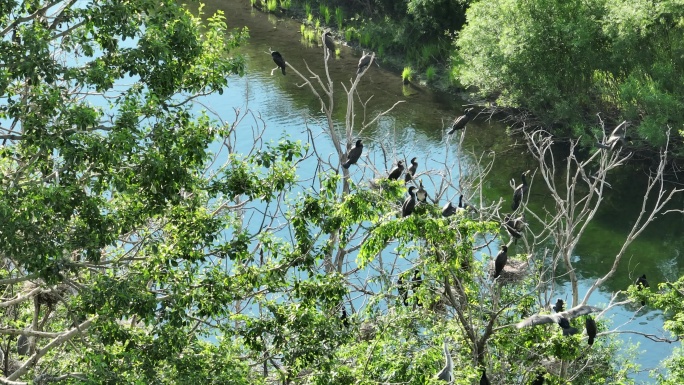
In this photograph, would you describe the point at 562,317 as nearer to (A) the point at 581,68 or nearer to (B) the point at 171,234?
(B) the point at 171,234

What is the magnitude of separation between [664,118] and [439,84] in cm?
1161

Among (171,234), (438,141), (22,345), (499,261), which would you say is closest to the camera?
(171,234)

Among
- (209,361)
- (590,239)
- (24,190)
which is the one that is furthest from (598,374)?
(590,239)

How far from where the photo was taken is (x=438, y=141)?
30.5 metres

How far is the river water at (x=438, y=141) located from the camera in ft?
76.2

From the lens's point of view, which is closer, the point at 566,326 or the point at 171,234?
the point at 171,234

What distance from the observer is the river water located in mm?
23234

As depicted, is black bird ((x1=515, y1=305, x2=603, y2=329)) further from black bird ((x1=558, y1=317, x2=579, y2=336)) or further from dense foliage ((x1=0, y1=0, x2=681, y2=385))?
dense foliage ((x1=0, y1=0, x2=681, y2=385))

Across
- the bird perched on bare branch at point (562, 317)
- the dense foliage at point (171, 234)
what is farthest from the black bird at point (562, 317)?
the dense foliage at point (171, 234)

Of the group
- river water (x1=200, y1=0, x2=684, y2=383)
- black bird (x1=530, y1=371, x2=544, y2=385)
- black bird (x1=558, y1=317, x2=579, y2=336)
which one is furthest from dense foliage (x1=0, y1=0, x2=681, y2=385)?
river water (x1=200, y1=0, x2=684, y2=383)

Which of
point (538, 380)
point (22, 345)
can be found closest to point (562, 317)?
point (538, 380)

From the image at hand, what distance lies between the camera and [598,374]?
43.9ft

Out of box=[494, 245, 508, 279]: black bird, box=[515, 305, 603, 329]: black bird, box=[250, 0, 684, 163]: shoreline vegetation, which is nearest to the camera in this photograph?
box=[515, 305, 603, 329]: black bird

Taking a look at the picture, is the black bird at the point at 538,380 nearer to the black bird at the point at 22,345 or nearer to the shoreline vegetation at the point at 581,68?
the black bird at the point at 22,345
